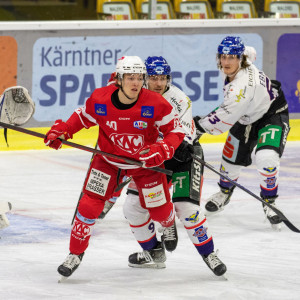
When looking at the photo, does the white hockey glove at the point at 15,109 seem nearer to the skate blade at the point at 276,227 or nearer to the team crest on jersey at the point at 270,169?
the team crest on jersey at the point at 270,169

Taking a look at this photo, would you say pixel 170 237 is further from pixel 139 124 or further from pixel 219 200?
pixel 219 200

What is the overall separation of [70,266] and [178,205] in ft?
2.29

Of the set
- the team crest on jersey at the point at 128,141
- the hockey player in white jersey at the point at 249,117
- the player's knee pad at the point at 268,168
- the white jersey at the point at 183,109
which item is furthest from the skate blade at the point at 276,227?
the team crest on jersey at the point at 128,141

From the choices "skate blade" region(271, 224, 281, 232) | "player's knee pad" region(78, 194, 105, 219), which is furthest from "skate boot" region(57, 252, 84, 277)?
"skate blade" region(271, 224, 281, 232)

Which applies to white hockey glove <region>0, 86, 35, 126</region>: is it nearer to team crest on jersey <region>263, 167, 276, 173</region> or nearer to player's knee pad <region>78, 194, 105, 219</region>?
player's knee pad <region>78, 194, 105, 219</region>

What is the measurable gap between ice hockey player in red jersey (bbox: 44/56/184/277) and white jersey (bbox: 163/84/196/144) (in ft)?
1.55

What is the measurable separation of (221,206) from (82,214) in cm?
215

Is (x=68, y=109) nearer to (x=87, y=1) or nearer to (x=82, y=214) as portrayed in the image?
(x=87, y=1)

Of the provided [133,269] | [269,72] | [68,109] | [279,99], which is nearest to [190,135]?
[133,269]

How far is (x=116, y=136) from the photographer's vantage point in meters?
5.01

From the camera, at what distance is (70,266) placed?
16.5 feet

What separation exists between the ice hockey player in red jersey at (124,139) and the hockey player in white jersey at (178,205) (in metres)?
0.17

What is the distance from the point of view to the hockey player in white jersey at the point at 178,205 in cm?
519

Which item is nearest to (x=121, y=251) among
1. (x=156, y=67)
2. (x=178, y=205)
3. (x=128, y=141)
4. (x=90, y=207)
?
(x=178, y=205)
